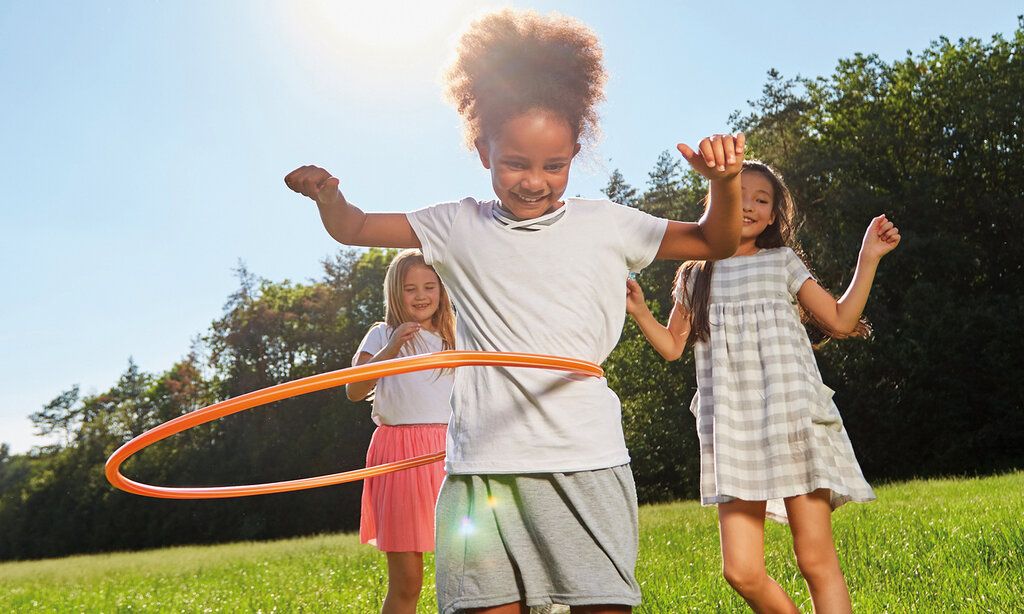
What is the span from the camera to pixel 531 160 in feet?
9.26

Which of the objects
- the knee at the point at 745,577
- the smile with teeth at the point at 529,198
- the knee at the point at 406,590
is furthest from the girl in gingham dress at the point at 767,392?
the knee at the point at 406,590

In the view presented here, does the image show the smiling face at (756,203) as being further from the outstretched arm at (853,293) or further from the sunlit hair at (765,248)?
the outstretched arm at (853,293)

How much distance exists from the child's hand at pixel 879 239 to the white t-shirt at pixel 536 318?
1.44 meters

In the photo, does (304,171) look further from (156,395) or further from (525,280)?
(156,395)

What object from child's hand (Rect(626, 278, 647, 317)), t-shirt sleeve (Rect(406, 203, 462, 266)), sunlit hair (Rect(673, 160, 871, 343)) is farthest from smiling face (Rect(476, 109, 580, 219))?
sunlit hair (Rect(673, 160, 871, 343))

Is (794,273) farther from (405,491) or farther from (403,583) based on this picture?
(403,583)

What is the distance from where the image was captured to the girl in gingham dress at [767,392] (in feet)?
12.7

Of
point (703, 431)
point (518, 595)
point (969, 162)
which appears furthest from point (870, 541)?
point (969, 162)

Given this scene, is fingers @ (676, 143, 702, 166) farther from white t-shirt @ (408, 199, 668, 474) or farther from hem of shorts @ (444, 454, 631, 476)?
hem of shorts @ (444, 454, 631, 476)

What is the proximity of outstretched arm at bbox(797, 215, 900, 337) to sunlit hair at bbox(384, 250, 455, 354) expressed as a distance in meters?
1.90

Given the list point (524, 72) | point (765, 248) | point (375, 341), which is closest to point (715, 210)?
point (524, 72)

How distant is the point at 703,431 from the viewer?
422 cm

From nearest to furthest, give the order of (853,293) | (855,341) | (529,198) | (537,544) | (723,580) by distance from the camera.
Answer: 1. (537,544)
2. (529,198)
3. (853,293)
4. (723,580)
5. (855,341)

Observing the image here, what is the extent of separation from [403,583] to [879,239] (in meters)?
2.75
